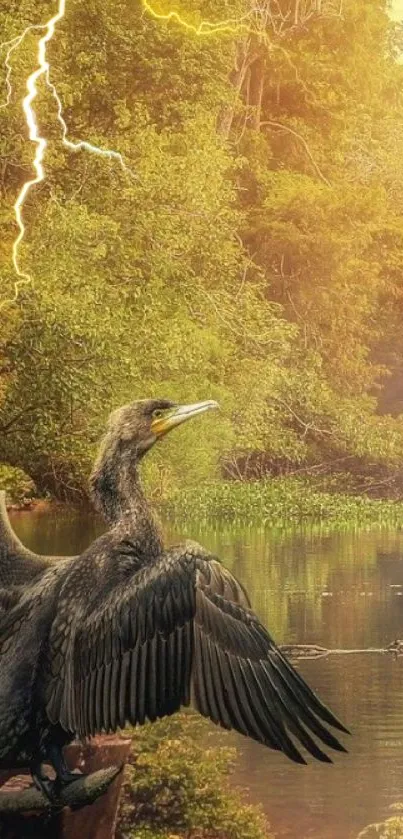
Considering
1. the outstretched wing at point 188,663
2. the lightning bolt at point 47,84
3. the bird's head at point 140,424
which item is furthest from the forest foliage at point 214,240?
the outstretched wing at point 188,663

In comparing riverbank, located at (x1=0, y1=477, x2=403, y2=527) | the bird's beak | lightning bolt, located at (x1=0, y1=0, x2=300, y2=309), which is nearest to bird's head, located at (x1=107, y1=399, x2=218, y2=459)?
the bird's beak

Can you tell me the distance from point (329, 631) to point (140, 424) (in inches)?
141

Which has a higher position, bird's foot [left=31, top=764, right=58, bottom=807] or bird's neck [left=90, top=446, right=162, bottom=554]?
bird's neck [left=90, top=446, right=162, bottom=554]

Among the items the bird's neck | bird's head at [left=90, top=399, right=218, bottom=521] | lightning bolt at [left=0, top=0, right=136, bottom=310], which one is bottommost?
the bird's neck

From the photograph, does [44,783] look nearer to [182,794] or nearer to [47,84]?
[182,794]

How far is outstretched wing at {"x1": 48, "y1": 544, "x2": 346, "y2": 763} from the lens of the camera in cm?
462

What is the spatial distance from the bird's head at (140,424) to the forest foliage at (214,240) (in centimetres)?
475

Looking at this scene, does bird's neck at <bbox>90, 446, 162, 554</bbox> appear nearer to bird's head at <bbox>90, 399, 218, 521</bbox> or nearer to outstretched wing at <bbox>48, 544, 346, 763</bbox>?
bird's head at <bbox>90, 399, 218, 521</bbox>

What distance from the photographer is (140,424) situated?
5.41m

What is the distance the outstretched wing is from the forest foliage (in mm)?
5198

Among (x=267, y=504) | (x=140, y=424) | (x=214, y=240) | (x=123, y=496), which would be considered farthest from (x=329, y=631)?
(x=123, y=496)

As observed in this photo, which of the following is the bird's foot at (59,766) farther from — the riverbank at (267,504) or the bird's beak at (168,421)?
the riverbank at (267,504)

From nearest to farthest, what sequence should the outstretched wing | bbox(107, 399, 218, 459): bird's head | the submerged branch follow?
the outstretched wing < bbox(107, 399, 218, 459): bird's head < the submerged branch

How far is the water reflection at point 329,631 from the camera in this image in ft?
22.6
